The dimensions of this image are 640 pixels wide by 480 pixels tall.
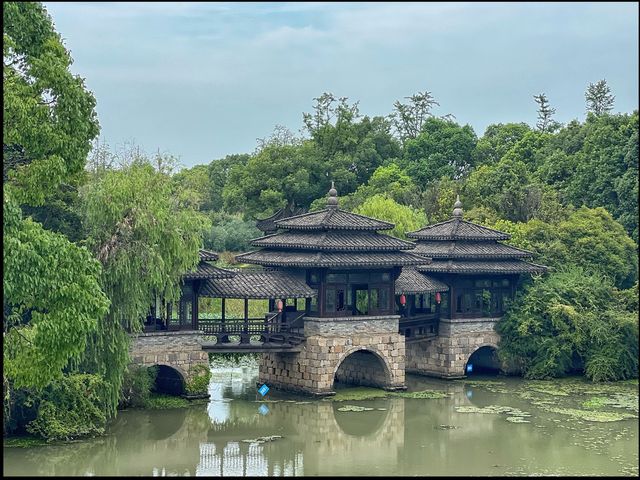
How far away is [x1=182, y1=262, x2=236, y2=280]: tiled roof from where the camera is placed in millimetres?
30547

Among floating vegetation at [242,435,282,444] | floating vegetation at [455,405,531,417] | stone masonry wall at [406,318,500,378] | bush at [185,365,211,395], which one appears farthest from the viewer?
stone masonry wall at [406,318,500,378]

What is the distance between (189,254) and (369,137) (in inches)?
1404

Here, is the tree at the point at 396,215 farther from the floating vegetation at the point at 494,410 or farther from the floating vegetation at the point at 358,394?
the floating vegetation at the point at 494,410

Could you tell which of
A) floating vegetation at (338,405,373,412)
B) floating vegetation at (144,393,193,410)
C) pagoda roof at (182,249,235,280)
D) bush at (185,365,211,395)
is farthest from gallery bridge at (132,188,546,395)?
floating vegetation at (338,405,373,412)

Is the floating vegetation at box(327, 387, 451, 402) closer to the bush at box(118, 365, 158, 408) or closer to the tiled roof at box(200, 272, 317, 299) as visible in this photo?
the tiled roof at box(200, 272, 317, 299)

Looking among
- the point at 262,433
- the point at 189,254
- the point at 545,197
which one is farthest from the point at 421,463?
the point at 545,197

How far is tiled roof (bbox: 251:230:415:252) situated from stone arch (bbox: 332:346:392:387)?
3032mm

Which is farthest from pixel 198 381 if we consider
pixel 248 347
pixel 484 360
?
pixel 484 360

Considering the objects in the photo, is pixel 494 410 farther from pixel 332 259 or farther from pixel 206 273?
pixel 206 273

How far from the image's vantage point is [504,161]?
52.0m

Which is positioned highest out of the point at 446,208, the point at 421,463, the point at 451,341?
the point at 446,208

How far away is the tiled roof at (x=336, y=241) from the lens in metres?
32.8

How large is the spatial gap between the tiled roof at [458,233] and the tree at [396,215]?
6.72 metres

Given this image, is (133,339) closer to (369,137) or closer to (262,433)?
(262,433)
